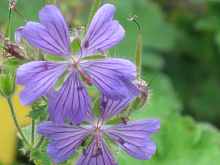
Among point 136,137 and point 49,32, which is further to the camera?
point 136,137

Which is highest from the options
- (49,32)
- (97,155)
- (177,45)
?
(49,32)

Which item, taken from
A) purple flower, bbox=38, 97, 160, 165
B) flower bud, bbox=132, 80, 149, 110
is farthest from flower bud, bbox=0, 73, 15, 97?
flower bud, bbox=132, 80, 149, 110

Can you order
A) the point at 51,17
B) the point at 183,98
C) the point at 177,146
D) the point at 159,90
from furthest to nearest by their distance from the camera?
1. the point at 183,98
2. the point at 159,90
3. the point at 177,146
4. the point at 51,17

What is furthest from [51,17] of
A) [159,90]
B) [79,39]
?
[159,90]

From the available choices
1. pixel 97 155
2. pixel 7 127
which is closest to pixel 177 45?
pixel 7 127


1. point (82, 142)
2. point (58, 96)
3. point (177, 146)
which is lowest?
point (177, 146)

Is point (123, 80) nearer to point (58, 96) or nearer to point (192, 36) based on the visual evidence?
point (58, 96)

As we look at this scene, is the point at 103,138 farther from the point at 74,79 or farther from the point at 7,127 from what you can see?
the point at 7,127
